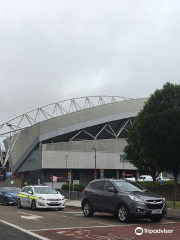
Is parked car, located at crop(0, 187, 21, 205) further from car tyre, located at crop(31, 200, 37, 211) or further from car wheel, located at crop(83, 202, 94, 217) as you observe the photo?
car wheel, located at crop(83, 202, 94, 217)

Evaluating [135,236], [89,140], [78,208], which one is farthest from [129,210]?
[89,140]

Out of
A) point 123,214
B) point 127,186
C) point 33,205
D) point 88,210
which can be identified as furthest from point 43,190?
point 123,214

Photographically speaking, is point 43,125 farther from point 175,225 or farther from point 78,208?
point 175,225

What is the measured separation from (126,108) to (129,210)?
71.9m

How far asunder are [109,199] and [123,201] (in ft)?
3.44

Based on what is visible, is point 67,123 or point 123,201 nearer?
point 123,201

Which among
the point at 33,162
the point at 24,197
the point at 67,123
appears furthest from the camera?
the point at 67,123

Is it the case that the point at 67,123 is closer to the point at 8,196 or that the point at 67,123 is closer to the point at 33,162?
the point at 33,162

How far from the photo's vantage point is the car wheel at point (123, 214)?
13.6 metres

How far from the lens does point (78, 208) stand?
75.5 feet

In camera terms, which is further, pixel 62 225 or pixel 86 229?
pixel 62 225

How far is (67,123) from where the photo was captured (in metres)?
81.8

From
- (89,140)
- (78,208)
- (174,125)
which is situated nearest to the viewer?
(78,208)

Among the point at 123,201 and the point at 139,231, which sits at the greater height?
the point at 123,201
